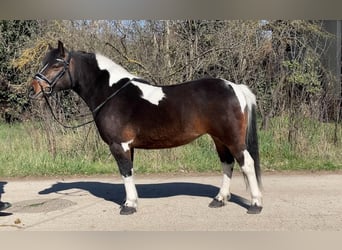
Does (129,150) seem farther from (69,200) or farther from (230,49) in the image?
(230,49)

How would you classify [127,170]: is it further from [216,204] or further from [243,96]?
[243,96]

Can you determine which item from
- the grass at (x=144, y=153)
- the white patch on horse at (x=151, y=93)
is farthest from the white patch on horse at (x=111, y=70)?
the grass at (x=144, y=153)

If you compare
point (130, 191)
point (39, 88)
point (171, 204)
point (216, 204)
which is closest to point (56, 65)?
point (39, 88)

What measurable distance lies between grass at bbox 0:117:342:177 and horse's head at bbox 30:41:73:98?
341 cm

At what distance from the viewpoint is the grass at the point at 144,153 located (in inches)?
354

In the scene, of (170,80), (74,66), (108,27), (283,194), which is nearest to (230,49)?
(170,80)

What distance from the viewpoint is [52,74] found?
5.85m

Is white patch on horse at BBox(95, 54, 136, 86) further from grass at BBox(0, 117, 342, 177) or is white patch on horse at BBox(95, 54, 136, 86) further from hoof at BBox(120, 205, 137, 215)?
grass at BBox(0, 117, 342, 177)

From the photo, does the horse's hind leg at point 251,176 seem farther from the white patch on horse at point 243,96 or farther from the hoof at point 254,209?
the white patch on horse at point 243,96

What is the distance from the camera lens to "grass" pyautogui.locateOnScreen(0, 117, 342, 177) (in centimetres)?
898

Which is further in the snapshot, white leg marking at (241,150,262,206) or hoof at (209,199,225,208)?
hoof at (209,199,225,208)

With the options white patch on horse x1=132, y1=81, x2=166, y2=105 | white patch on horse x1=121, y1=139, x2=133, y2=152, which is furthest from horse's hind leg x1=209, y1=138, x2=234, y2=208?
white patch on horse x1=121, y1=139, x2=133, y2=152

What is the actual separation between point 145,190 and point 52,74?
271 centimetres

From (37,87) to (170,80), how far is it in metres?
5.27
